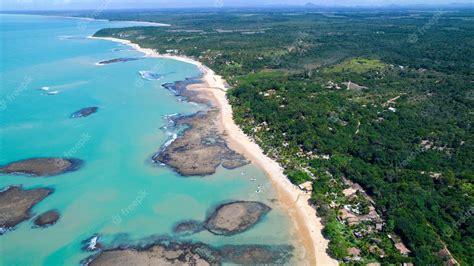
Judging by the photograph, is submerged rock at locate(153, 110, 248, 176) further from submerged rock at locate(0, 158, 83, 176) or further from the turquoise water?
submerged rock at locate(0, 158, 83, 176)

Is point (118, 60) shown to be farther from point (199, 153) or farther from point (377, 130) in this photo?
point (377, 130)

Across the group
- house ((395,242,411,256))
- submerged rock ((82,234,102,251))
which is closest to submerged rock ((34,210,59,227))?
submerged rock ((82,234,102,251))

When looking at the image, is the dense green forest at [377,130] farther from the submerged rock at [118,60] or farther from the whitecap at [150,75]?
the submerged rock at [118,60]

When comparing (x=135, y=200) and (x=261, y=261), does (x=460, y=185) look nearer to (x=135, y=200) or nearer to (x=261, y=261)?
(x=261, y=261)

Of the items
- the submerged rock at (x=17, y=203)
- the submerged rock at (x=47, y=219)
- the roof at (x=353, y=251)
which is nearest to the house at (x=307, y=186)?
the roof at (x=353, y=251)

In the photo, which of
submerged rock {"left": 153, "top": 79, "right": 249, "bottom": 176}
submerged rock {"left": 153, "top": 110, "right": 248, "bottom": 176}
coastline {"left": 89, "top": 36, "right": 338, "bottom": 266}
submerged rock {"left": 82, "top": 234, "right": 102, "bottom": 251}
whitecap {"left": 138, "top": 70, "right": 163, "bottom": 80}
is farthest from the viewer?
whitecap {"left": 138, "top": 70, "right": 163, "bottom": 80}

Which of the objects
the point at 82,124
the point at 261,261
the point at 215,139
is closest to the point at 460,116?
the point at 215,139

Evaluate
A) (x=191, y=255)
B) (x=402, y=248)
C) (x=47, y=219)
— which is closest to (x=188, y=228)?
(x=191, y=255)
